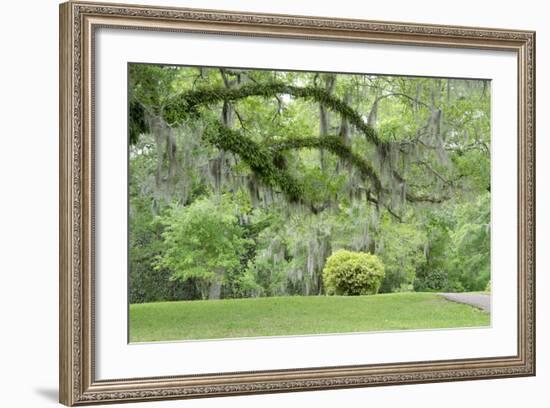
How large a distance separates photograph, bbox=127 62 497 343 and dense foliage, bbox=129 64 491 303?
13 millimetres

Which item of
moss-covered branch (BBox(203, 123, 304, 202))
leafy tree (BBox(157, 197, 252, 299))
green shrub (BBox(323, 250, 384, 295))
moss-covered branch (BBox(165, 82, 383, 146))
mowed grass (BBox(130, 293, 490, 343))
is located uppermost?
moss-covered branch (BBox(165, 82, 383, 146))

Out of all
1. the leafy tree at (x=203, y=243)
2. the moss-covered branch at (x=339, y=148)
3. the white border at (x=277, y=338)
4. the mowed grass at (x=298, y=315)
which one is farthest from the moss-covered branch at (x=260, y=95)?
the mowed grass at (x=298, y=315)

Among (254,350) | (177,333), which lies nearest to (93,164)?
(254,350)

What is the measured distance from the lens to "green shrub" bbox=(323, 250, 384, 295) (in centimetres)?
888

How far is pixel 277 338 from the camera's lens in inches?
257

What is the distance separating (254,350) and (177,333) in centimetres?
136

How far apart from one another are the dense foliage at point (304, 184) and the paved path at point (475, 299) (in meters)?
0.10

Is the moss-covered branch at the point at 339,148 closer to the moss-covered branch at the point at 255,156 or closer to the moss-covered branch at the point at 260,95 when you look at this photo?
the moss-covered branch at the point at 260,95

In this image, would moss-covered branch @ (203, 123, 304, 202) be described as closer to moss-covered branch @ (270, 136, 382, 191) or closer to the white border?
moss-covered branch @ (270, 136, 382, 191)

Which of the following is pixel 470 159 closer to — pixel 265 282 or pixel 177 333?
pixel 265 282

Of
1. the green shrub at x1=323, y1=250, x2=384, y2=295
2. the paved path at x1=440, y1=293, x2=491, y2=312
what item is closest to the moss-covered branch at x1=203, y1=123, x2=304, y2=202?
the green shrub at x1=323, y1=250, x2=384, y2=295

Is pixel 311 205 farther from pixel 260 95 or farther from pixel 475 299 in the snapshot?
pixel 475 299

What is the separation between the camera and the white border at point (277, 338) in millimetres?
5930

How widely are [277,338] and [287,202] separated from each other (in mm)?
2140
